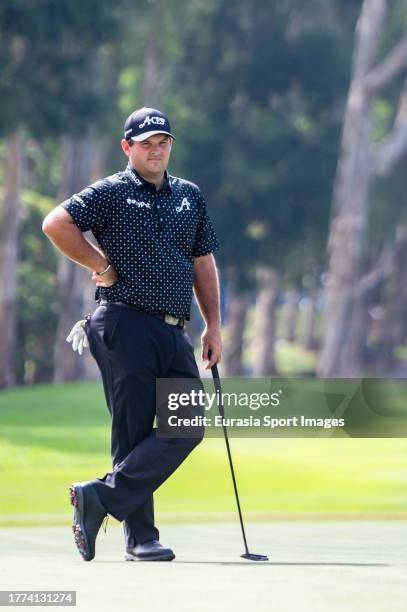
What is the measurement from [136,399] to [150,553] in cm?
67

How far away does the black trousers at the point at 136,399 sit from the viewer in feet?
25.8

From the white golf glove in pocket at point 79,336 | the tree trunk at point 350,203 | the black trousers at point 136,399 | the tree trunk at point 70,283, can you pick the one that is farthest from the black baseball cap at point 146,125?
the tree trunk at point 350,203

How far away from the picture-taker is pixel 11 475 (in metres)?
18.2

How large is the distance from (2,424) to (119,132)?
17738mm

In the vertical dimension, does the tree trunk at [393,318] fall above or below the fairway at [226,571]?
above

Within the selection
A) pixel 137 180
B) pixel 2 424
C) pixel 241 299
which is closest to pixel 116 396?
pixel 137 180

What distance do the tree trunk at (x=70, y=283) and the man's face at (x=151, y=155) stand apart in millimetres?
33609

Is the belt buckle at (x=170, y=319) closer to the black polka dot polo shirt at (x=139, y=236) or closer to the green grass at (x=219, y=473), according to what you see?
the black polka dot polo shirt at (x=139, y=236)

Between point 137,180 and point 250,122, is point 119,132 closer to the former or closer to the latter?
point 250,122

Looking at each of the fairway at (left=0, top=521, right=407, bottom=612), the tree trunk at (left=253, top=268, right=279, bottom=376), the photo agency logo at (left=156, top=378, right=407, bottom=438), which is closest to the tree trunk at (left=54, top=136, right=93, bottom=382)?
the tree trunk at (left=253, top=268, right=279, bottom=376)

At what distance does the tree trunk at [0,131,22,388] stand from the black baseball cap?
30.9 m

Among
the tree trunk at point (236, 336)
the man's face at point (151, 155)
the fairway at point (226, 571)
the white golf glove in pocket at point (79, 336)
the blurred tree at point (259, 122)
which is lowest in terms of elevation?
the fairway at point (226, 571)

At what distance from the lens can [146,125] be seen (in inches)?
313

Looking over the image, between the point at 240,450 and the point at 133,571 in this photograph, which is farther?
the point at 240,450
